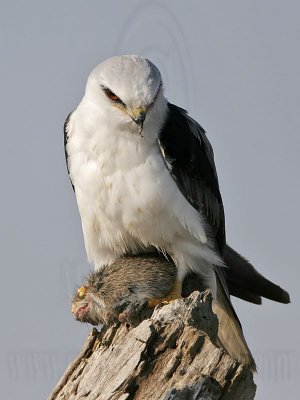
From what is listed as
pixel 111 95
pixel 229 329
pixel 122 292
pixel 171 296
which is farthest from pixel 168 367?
pixel 229 329

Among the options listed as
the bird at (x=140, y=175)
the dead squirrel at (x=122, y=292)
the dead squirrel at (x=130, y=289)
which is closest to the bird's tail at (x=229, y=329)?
the bird at (x=140, y=175)

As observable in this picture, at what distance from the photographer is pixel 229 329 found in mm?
7891

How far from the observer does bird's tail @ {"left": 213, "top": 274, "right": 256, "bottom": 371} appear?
25.1ft

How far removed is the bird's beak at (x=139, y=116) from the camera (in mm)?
6680

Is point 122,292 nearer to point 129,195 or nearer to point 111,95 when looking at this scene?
point 129,195

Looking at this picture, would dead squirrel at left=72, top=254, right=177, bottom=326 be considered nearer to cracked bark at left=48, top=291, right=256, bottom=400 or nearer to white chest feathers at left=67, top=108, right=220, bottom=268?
white chest feathers at left=67, top=108, right=220, bottom=268

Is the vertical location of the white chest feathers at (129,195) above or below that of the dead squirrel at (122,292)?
above

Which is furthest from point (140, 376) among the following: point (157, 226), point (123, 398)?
point (157, 226)

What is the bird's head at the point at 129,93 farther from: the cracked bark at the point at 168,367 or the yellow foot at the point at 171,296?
the cracked bark at the point at 168,367

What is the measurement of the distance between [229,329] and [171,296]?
3.62 ft

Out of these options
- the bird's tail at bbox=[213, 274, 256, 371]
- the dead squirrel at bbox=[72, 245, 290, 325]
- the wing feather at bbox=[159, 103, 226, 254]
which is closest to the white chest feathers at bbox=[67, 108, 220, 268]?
the wing feather at bbox=[159, 103, 226, 254]

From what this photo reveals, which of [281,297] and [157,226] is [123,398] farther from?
[281,297]

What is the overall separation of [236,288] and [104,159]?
6.43 ft

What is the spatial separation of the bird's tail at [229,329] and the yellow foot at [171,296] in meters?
0.69
